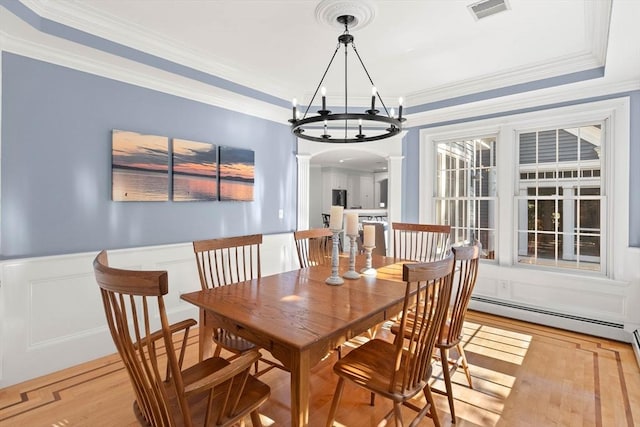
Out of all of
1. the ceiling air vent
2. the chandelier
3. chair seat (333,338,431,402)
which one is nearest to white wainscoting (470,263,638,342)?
the chandelier

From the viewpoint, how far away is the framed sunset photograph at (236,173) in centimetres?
367

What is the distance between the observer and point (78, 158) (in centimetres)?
269

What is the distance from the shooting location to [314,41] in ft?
9.40

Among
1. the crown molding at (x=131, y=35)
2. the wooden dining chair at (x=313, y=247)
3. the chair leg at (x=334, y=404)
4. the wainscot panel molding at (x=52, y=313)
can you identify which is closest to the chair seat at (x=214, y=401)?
the chair leg at (x=334, y=404)

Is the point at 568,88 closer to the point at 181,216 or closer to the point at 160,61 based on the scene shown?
the point at 160,61

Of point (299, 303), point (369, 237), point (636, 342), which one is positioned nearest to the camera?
point (299, 303)

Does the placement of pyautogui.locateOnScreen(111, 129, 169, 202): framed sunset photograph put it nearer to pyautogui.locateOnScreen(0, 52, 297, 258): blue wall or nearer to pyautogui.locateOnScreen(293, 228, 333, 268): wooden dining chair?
Result: pyautogui.locateOnScreen(0, 52, 297, 258): blue wall

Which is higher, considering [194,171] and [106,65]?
[106,65]

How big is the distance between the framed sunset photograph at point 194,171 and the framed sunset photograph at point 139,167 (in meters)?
0.11

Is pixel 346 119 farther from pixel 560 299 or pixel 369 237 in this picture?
pixel 560 299

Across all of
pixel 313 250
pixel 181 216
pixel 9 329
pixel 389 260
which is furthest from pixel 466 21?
pixel 9 329

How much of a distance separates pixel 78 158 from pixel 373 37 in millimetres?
2651

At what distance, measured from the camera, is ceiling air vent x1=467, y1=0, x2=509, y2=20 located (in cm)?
231

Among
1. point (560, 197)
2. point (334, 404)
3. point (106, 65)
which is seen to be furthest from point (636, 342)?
point (106, 65)
